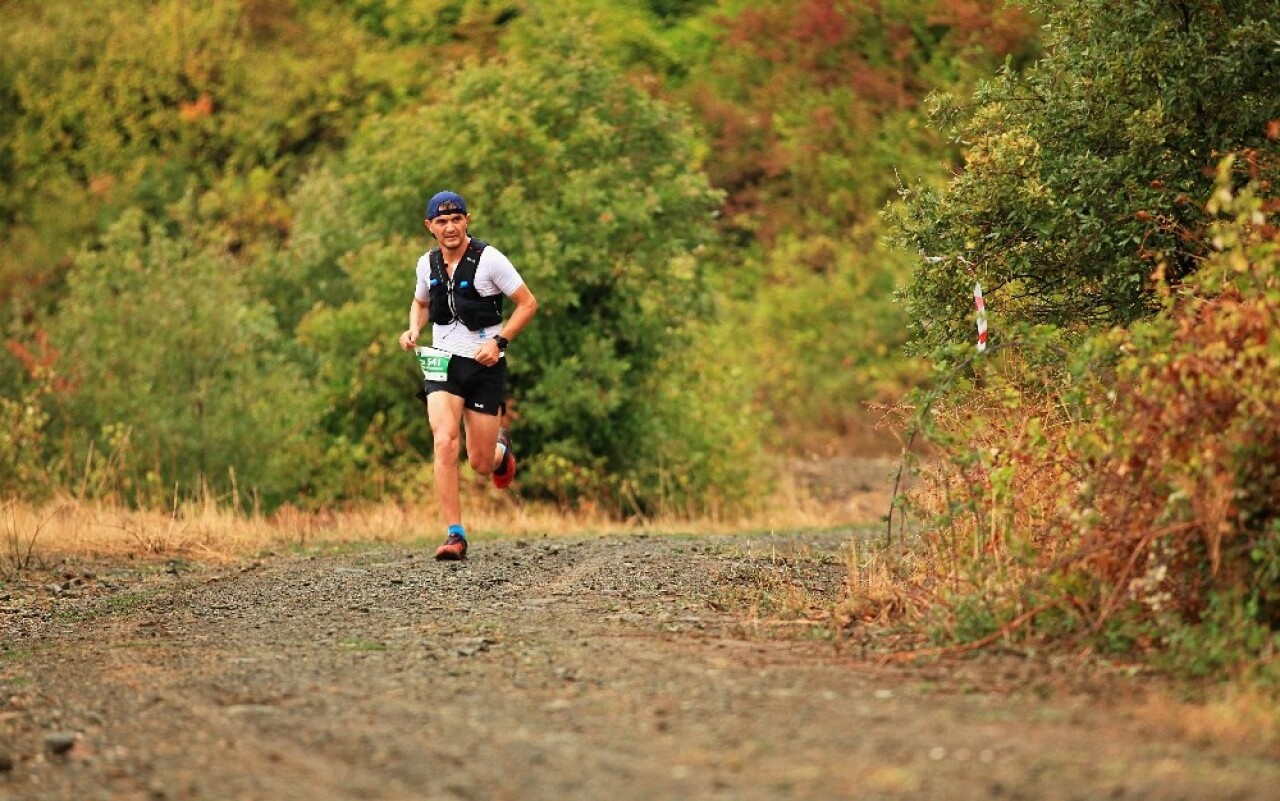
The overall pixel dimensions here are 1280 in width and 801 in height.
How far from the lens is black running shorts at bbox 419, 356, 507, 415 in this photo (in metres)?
12.7

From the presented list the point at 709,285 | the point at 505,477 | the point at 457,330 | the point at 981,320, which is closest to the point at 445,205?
the point at 457,330

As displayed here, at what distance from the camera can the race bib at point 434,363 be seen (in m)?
12.6

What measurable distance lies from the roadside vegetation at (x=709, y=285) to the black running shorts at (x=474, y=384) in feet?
8.89

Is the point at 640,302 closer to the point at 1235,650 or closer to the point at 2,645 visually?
the point at 2,645

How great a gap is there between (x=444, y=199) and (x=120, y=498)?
771cm

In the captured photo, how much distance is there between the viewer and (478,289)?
12484 millimetres

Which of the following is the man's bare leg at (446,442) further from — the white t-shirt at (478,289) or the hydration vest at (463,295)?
the hydration vest at (463,295)

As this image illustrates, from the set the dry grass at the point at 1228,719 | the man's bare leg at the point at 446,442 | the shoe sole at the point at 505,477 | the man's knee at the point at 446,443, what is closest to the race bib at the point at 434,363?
the man's bare leg at the point at 446,442

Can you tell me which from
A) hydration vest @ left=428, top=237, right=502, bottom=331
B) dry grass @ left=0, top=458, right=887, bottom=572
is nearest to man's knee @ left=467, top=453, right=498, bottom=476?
hydration vest @ left=428, top=237, right=502, bottom=331

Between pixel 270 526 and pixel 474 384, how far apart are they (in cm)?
399

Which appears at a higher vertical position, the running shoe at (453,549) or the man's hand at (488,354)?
the man's hand at (488,354)

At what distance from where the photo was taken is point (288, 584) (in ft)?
38.3

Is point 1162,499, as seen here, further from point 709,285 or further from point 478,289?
point 709,285

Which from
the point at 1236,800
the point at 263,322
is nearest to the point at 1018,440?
the point at 1236,800
